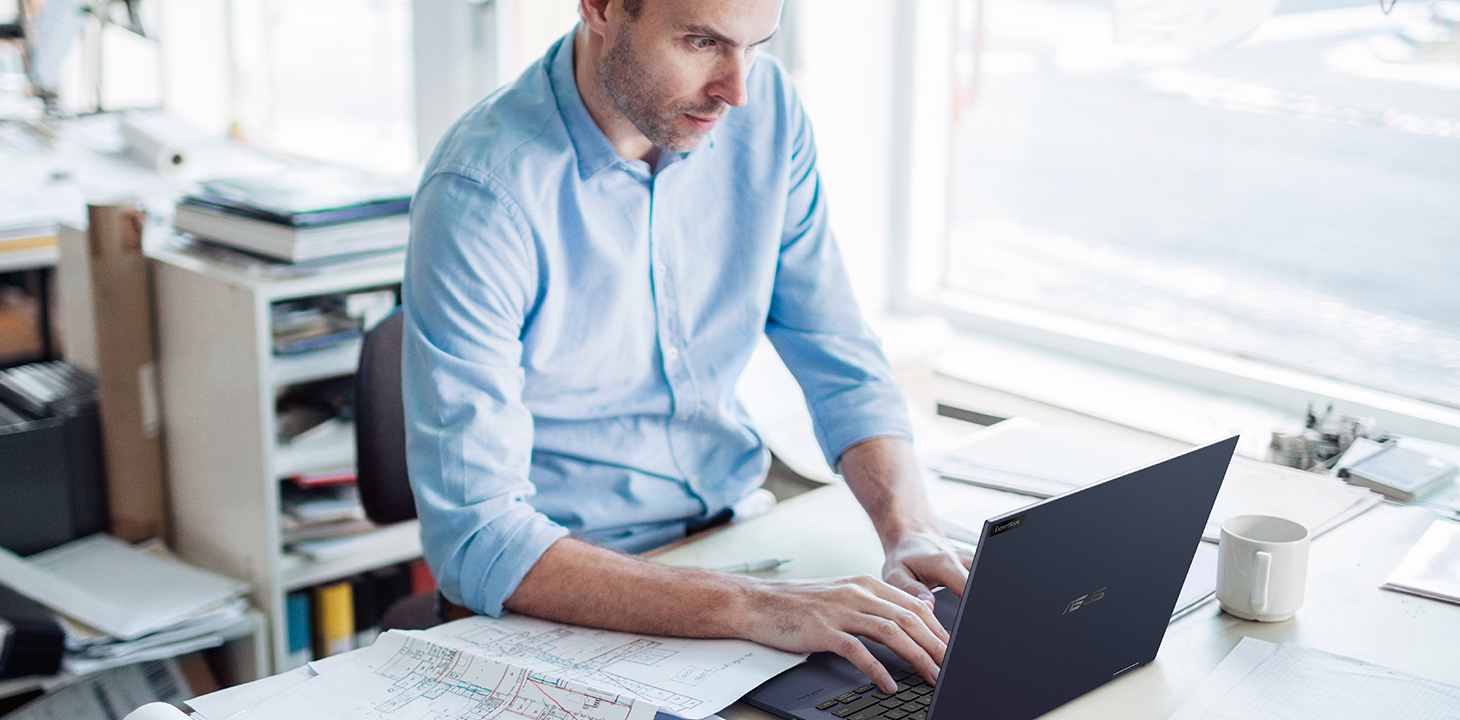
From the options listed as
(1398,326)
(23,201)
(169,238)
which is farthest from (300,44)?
(1398,326)

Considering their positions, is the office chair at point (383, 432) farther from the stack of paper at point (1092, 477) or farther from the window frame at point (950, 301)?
the window frame at point (950, 301)

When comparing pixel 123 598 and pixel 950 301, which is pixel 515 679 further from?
pixel 950 301

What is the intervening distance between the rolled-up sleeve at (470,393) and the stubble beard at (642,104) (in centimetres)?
16

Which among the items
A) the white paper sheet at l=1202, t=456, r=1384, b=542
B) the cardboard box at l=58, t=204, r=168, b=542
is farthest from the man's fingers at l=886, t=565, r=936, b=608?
Result: the cardboard box at l=58, t=204, r=168, b=542

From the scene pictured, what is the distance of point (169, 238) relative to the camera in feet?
7.23

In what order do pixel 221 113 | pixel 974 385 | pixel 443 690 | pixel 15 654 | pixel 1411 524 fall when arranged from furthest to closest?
pixel 221 113
pixel 974 385
pixel 15 654
pixel 1411 524
pixel 443 690

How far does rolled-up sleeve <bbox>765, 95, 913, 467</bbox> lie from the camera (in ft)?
4.93

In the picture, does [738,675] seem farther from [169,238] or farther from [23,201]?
[23,201]

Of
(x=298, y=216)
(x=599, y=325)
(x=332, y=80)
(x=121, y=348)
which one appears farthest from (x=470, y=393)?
(x=332, y=80)

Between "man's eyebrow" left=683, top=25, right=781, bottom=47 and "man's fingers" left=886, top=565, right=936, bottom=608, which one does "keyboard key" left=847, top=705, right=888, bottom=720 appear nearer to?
"man's fingers" left=886, top=565, right=936, bottom=608

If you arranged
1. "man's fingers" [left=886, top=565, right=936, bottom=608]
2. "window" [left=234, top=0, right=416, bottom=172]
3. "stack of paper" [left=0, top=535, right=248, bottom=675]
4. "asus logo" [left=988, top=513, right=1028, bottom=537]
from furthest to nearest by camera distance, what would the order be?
"window" [left=234, top=0, right=416, bottom=172] → "stack of paper" [left=0, top=535, right=248, bottom=675] → "man's fingers" [left=886, top=565, right=936, bottom=608] → "asus logo" [left=988, top=513, right=1028, bottom=537]

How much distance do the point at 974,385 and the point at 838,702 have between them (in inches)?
50.5

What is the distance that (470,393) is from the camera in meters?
1.18

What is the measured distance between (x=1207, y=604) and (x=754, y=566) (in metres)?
0.44
